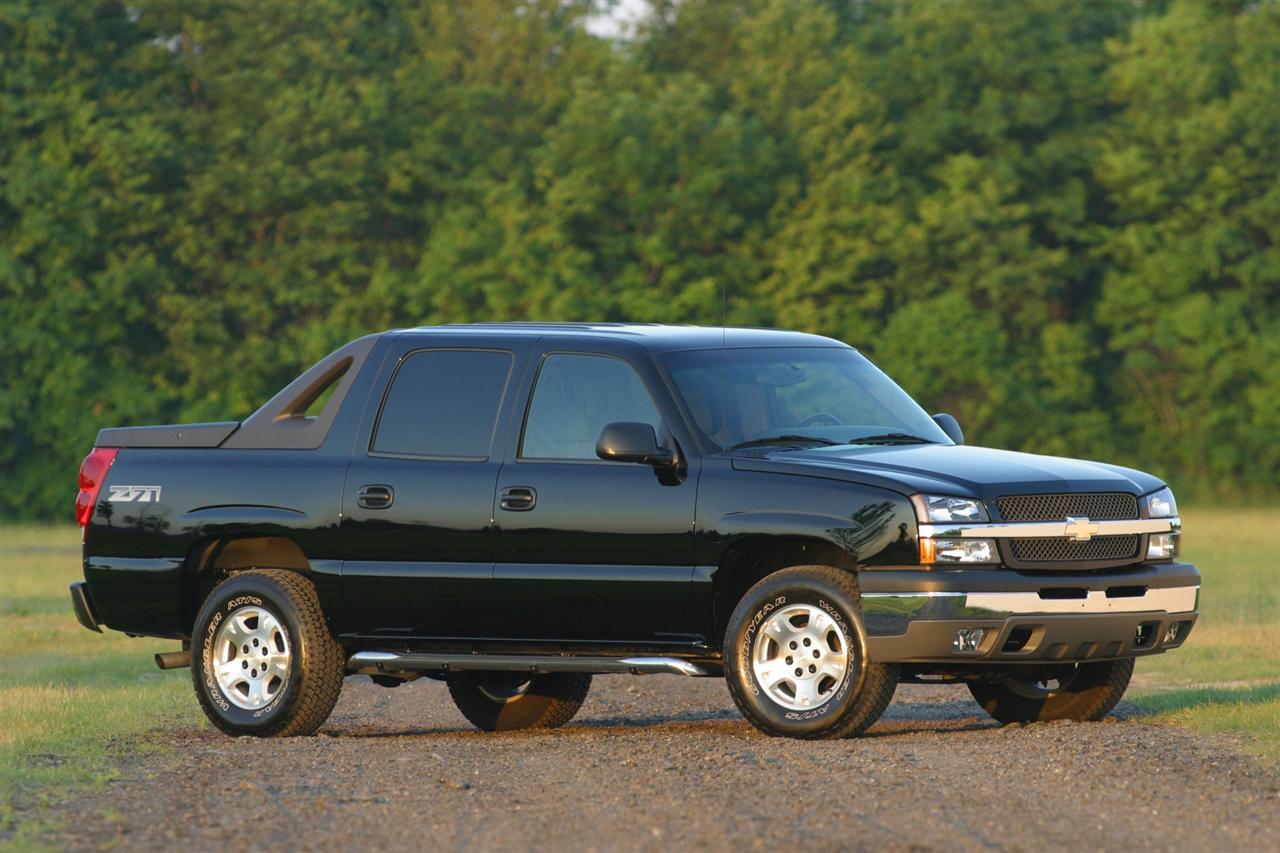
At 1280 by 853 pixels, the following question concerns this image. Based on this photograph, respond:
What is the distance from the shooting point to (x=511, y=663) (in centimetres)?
1202

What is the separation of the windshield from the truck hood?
0.20 m

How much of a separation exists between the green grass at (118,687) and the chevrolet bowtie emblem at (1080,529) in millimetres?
1213

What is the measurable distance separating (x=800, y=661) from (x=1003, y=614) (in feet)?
3.12

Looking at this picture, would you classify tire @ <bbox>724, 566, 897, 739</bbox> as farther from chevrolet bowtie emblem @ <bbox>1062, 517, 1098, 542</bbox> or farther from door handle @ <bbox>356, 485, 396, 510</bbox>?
door handle @ <bbox>356, 485, 396, 510</bbox>

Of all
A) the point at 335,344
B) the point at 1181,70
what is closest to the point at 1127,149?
the point at 1181,70

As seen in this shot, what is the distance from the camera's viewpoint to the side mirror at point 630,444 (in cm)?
1139

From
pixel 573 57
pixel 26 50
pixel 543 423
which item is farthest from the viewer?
pixel 573 57

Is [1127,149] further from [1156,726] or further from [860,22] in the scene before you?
[1156,726]

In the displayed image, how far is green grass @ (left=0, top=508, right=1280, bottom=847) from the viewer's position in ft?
36.6

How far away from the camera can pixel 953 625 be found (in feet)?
36.2

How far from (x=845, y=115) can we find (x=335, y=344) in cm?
1298

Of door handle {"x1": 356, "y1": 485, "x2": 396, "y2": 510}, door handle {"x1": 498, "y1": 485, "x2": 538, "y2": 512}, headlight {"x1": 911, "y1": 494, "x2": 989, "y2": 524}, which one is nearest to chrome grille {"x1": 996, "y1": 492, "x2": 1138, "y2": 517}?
headlight {"x1": 911, "y1": 494, "x2": 989, "y2": 524}

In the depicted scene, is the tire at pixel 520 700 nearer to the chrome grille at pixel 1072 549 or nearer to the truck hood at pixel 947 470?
the truck hood at pixel 947 470

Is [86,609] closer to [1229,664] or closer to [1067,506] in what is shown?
[1067,506]
